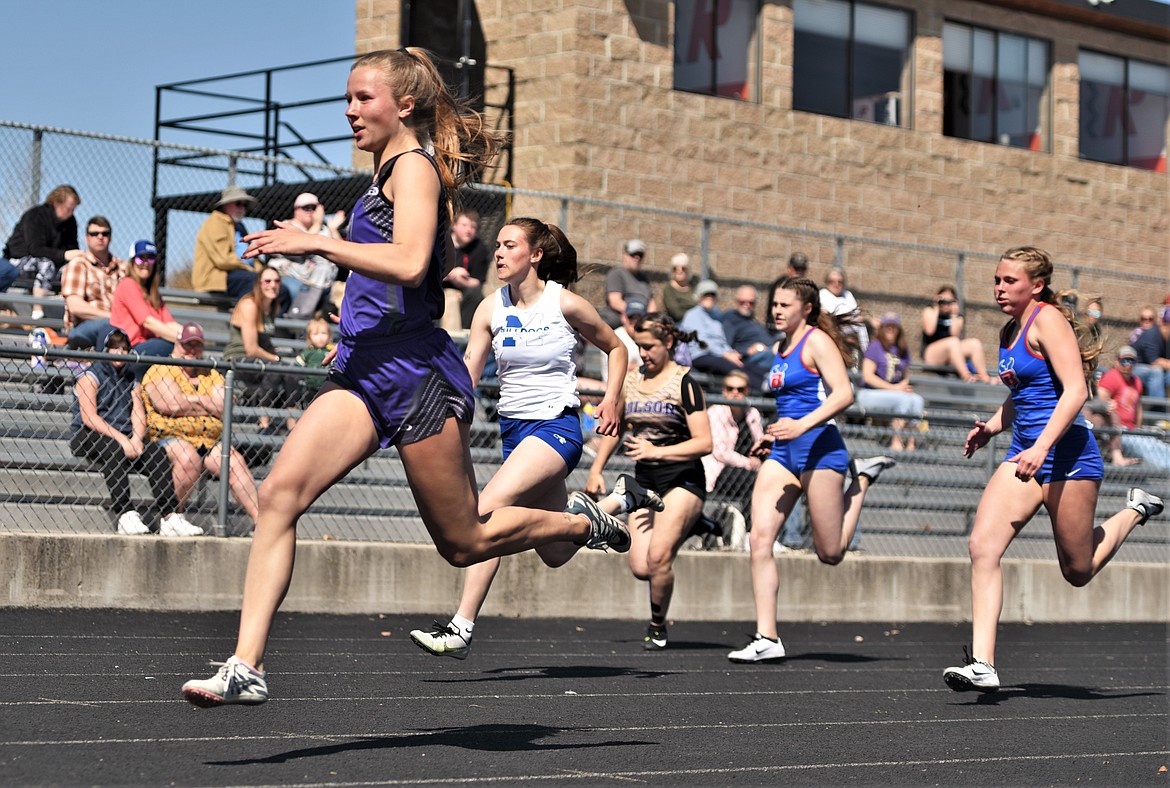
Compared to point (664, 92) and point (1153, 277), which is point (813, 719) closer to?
point (664, 92)

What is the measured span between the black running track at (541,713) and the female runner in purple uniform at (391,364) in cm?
64

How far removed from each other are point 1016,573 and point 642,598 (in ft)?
13.2

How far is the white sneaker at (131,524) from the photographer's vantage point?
1127 centimetres

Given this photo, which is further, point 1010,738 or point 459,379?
point 1010,738

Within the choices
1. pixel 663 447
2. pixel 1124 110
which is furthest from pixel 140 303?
pixel 1124 110

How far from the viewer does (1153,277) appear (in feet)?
78.1

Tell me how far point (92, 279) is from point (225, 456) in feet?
8.98

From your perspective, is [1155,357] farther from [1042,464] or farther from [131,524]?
[131,524]

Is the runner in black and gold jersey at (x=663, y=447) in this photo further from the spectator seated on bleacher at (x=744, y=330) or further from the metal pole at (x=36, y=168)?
the metal pole at (x=36, y=168)

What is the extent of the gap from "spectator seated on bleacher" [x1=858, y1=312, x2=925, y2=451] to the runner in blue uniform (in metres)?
5.19

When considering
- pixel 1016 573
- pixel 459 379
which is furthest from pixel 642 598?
pixel 459 379

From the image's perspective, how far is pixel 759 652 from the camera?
993 centimetres

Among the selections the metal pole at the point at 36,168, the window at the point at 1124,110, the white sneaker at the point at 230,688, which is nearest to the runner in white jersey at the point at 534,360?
the white sneaker at the point at 230,688

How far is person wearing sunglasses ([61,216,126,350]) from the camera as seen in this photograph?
1314cm
